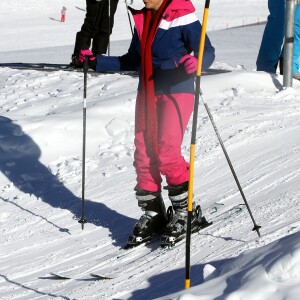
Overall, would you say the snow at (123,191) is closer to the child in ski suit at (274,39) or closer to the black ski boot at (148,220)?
Result: the black ski boot at (148,220)

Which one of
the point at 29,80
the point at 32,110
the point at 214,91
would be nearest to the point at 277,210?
the point at 214,91

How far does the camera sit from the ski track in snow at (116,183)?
5.88 m

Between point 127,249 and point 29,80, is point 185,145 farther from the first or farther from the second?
point 29,80

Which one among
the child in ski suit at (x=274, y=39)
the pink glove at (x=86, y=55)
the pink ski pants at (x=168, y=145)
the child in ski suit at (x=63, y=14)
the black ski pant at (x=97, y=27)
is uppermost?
the pink glove at (x=86, y=55)

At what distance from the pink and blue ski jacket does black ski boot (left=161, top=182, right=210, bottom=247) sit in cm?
61

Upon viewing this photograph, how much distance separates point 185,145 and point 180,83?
2.38 meters

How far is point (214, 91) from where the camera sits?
9633mm

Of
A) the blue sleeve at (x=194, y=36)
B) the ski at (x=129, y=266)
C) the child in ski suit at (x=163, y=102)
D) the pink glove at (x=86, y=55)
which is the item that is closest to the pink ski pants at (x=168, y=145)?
the child in ski suit at (x=163, y=102)

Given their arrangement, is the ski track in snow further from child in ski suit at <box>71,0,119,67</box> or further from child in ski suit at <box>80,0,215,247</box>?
child in ski suit at <box>71,0,119,67</box>

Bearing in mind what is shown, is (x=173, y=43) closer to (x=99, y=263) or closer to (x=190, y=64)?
(x=190, y=64)

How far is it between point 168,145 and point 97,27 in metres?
→ 5.88

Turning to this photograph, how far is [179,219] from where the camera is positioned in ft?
20.9

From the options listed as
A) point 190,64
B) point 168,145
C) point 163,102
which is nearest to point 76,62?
point 163,102

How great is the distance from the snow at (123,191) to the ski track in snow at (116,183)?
0.04 feet
